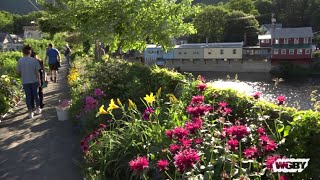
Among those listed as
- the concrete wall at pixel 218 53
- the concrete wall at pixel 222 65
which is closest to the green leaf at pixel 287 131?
the concrete wall at pixel 222 65

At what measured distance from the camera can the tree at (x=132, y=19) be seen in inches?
424

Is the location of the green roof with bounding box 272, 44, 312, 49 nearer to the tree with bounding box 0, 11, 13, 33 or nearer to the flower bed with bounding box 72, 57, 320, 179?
the flower bed with bounding box 72, 57, 320, 179

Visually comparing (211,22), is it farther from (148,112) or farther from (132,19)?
(148,112)

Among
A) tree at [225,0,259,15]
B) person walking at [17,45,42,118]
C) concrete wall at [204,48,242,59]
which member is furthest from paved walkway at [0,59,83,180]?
tree at [225,0,259,15]

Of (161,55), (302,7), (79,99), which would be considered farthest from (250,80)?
(79,99)

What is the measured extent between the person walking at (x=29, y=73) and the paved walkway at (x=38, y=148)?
0.56 meters

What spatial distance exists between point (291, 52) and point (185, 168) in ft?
187

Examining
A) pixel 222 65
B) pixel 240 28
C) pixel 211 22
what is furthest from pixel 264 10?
pixel 222 65

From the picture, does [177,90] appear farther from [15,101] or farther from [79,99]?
[15,101]

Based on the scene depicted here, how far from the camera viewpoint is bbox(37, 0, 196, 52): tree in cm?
1076

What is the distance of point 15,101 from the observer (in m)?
9.83

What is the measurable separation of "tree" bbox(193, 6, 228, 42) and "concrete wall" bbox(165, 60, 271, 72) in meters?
8.37

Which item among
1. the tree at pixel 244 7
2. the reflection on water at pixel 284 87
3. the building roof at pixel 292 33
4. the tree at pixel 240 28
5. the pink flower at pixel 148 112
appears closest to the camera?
the pink flower at pixel 148 112

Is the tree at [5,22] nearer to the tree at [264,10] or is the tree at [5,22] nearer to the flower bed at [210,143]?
the tree at [264,10]
